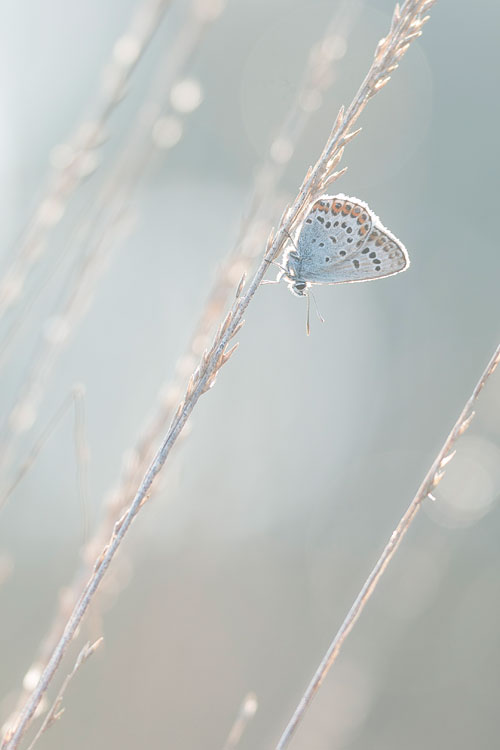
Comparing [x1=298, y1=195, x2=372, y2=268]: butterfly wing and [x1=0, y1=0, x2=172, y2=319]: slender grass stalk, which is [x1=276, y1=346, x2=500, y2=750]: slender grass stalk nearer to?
[x1=298, y1=195, x2=372, y2=268]: butterfly wing

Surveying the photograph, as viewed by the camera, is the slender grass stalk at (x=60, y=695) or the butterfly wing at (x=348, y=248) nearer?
the slender grass stalk at (x=60, y=695)

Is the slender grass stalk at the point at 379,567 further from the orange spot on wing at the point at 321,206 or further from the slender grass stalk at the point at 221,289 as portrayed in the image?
the orange spot on wing at the point at 321,206

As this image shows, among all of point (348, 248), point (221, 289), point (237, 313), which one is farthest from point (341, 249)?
point (237, 313)

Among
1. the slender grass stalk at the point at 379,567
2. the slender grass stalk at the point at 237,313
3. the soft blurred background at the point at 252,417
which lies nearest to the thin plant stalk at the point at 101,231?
the soft blurred background at the point at 252,417

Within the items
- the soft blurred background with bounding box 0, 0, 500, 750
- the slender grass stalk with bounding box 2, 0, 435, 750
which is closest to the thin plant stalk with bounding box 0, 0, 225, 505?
the soft blurred background with bounding box 0, 0, 500, 750

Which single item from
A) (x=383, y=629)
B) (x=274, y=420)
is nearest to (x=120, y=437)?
(x=274, y=420)

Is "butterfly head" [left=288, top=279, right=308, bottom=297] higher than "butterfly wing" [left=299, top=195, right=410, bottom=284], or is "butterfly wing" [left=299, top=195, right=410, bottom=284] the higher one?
"butterfly wing" [left=299, top=195, right=410, bottom=284]

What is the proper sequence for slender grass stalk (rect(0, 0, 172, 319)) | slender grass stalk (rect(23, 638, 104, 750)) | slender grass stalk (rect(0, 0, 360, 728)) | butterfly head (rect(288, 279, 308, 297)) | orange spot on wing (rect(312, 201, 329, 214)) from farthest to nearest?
butterfly head (rect(288, 279, 308, 297)) → orange spot on wing (rect(312, 201, 329, 214)) → slender grass stalk (rect(0, 0, 172, 319)) → slender grass stalk (rect(0, 0, 360, 728)) → slender grass stalk (rect(23, 638, 104, 750))

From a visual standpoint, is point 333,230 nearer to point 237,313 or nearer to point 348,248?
point 348,248
